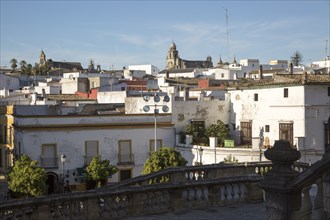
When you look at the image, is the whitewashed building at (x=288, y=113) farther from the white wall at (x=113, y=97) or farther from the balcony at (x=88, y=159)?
the white wall at (x=113, y=97)

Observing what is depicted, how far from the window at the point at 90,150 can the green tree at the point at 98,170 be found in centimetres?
222

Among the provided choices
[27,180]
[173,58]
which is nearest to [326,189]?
[27,180]

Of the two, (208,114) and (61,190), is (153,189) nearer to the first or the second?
(61,190)

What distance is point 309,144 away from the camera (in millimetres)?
32031

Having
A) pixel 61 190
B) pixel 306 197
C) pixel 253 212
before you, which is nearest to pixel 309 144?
pixel 61 190

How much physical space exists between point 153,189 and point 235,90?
98.7ft

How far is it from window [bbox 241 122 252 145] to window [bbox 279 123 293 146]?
3.22 metres

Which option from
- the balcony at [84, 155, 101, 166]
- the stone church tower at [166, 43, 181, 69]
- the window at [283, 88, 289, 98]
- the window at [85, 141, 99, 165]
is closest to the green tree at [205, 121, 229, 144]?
the window at [283, 88, 289, 98]

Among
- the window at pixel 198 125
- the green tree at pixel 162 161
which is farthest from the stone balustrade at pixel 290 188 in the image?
the window at pixel 198 125

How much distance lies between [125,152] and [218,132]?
7.28 meters

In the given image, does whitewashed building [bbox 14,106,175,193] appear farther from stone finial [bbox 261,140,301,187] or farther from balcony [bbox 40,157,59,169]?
stone finial [bbox 261,140,301,187]

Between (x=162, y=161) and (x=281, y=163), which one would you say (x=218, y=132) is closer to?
(x=162, y=161)

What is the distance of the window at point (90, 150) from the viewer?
32.1 m

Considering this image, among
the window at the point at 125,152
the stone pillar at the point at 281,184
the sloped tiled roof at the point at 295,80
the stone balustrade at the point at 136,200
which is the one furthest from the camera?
the window at the point at 125,152
